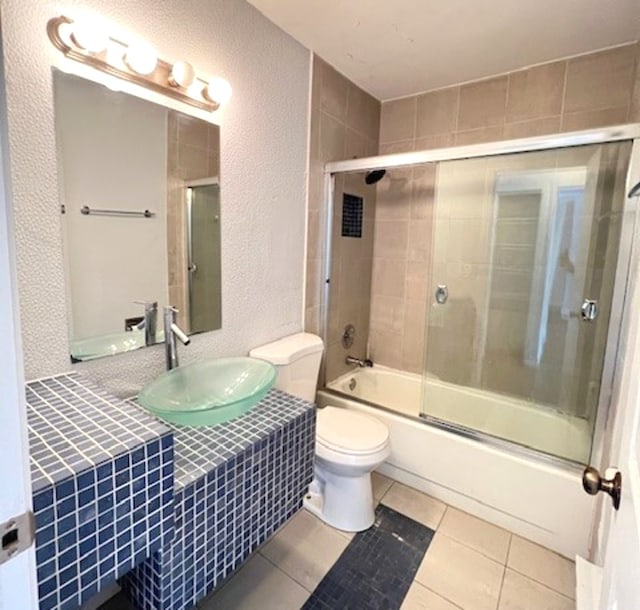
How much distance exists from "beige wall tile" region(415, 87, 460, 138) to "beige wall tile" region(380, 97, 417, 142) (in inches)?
1.7

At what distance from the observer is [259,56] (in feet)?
5.79

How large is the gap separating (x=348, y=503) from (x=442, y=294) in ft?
4.39

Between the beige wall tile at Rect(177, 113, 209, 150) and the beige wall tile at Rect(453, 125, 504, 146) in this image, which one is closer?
the beige wall tile at Rect(177, 113, 209, 150)


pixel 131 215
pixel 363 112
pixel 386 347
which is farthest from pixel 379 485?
pixel 363 112

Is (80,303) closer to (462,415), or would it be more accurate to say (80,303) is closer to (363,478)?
(363,478)

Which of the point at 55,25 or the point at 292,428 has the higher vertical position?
the point at 55,25

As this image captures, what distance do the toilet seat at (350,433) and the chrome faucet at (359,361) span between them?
28.7 inches

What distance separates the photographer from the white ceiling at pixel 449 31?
1.64 m

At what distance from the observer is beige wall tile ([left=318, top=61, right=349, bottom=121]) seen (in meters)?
2.18

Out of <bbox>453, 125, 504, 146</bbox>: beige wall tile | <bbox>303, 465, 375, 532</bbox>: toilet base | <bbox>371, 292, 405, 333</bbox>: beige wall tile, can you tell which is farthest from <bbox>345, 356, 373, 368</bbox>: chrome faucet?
<bbox>453, 125, 504, 146</bbox>: beige wall tile

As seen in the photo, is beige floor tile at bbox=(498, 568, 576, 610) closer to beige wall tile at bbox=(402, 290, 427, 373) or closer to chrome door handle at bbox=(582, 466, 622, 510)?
chrome door handle at bbox=(582, 466, 622, 510)

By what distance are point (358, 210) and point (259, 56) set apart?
3.73 feet

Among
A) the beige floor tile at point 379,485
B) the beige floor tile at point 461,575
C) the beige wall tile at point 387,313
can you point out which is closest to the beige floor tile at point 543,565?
the beige floor tile at point 461,575

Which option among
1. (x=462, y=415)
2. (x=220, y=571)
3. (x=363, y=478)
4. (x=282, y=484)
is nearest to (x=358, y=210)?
(x=462, y=415)
